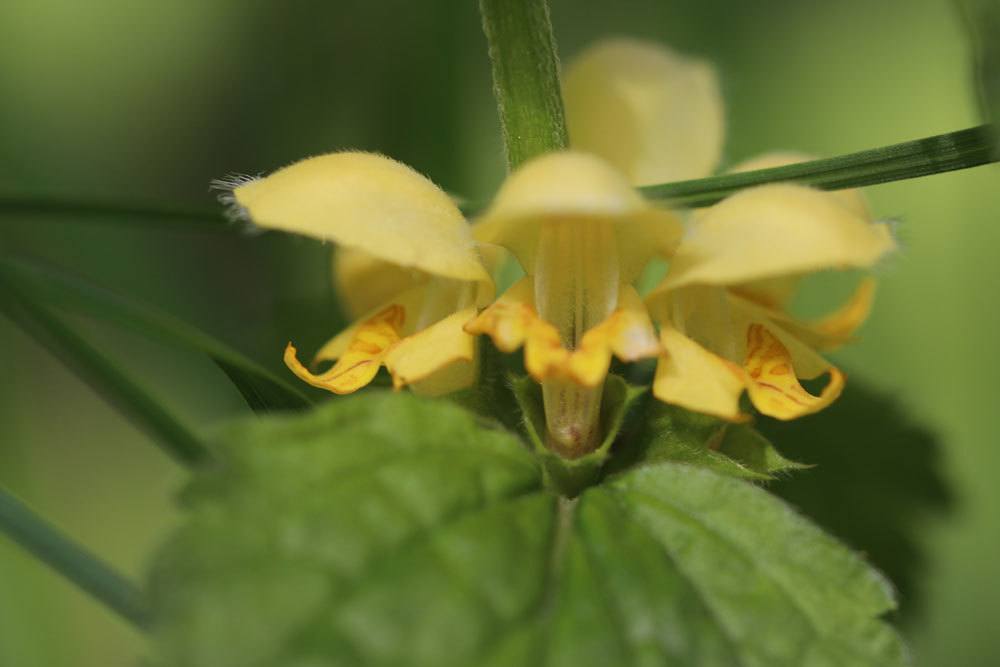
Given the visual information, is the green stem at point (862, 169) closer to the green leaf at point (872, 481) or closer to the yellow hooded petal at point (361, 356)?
the yellow hooded petal at point (361, 356)

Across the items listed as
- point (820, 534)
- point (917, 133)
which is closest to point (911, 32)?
point (917, 133)

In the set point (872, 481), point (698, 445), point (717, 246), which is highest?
point (717, 246)

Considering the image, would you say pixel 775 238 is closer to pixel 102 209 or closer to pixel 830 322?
pixel 830 322

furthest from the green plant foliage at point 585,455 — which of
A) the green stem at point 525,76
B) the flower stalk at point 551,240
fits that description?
the green stem at point 525,76

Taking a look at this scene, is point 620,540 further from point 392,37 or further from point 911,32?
point 392,37

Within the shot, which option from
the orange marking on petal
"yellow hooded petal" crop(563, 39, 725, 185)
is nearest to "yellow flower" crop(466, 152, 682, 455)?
the orange marking on petal

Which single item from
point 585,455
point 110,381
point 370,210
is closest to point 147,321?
point 110,381
